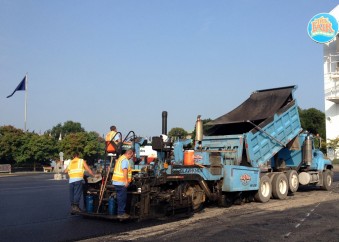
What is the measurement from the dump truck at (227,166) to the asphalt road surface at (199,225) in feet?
1.49

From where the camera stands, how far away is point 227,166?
36.0 ft

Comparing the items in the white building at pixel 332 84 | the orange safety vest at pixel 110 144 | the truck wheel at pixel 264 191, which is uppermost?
the white building at pixel 332 84

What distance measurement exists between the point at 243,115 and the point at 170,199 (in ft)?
16.2

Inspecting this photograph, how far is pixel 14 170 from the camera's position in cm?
4650

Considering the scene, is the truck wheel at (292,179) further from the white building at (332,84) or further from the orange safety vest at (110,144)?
the white building at (332,84)

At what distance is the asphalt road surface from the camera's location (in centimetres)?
758

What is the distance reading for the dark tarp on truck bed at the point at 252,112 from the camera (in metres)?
13.1

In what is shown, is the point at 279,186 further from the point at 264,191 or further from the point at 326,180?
the point at 326,180

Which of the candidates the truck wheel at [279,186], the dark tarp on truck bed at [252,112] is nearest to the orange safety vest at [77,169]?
the dark tarp on truck bed at [252,112]

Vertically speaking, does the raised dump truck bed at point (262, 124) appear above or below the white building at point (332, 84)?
below

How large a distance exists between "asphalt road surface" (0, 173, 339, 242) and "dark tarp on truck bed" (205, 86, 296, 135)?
2.60m

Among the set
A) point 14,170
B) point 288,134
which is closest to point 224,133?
point 288,134

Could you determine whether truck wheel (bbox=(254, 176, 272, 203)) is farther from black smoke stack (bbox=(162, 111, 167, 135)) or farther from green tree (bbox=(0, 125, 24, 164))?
green tree (bbox=(0, 125, 24, 164))

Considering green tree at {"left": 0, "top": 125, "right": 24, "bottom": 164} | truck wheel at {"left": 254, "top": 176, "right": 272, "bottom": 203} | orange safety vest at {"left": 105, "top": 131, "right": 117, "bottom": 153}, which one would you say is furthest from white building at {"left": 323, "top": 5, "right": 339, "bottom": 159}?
orange safety vest at {"left": 105, "top": 131, "right": 117, "bottom": 153}
